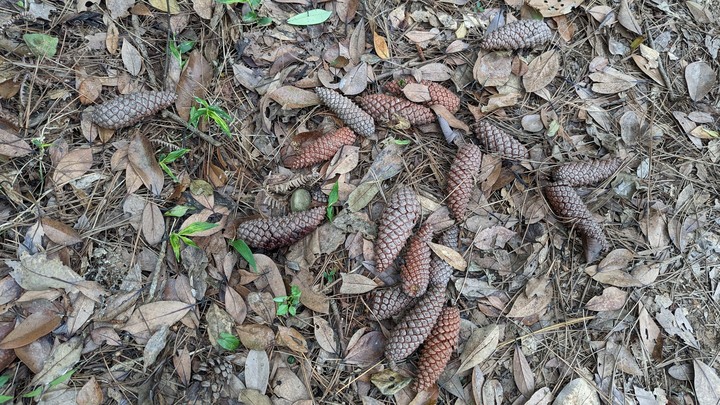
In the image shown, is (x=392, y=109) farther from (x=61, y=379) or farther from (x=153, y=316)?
(x=61, y=379)

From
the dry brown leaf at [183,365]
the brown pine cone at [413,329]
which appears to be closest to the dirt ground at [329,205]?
the dry brown leaf at [183,365]

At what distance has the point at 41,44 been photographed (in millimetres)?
2316

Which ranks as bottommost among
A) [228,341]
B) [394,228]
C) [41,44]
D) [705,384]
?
[705,384]

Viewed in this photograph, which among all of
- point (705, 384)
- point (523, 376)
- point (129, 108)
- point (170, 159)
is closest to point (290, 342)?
point (170, 159)

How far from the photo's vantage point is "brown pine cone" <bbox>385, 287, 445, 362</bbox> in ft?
7.09

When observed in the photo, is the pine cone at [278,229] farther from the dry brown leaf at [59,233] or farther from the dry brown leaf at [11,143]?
the dry brown leaf at [11,143]

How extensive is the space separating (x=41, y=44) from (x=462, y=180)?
7.33 ft

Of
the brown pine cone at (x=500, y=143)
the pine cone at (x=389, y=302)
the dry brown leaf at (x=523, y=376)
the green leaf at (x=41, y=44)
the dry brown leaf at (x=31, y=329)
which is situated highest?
the green leaf at (x=41, y=44)

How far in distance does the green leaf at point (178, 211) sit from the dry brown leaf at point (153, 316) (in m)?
0.42

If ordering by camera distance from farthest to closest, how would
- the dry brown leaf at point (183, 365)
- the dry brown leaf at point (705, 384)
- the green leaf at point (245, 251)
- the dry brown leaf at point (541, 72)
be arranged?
the dry brown leaf at point (541, 72) < the dry brown leaf at point (705, 384) < the green leaf at point (245, 251) < the dry brown leaf at point (183, 365)

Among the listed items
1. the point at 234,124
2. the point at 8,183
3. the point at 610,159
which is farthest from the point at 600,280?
the point at 8,183

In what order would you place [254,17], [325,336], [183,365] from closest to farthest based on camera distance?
[183,365] → [325,336] → [254,17]

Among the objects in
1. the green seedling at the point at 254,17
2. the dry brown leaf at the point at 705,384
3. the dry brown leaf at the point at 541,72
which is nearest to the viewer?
the dry brown leaf at the point at 705,384

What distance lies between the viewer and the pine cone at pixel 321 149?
2.36 m
